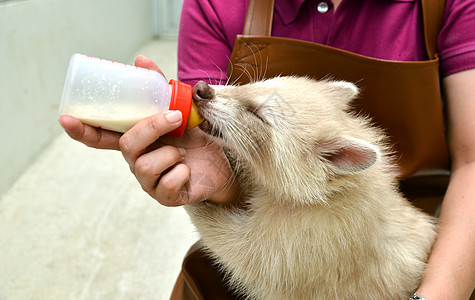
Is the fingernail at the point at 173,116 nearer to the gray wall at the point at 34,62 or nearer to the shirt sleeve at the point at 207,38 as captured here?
the shirt sleeve at the point at 207,38

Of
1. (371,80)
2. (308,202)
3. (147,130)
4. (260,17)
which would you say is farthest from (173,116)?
(371,80)

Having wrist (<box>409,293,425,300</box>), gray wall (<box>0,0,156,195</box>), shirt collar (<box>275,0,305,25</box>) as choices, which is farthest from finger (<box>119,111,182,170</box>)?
gray wall (<box>0,0,156,195</box>)

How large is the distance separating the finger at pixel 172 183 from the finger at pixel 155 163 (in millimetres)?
17

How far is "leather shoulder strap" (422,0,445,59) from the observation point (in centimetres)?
125

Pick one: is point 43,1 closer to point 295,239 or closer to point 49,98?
point 49,98

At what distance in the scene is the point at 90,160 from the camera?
8.73ft

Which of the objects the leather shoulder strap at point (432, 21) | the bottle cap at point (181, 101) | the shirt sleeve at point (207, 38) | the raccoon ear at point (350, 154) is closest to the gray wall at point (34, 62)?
the shirt sleeve at point (207, 38)

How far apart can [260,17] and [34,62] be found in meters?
1.65

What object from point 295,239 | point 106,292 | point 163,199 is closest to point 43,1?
point 106,292

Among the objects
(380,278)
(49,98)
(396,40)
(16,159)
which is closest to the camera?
(380,278)

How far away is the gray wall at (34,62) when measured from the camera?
86.2 inches

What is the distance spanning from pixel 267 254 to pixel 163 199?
0.32 metres

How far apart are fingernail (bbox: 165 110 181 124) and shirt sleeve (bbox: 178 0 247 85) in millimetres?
426

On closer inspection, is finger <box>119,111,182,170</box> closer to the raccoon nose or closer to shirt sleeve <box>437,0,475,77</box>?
the raccoon nose
